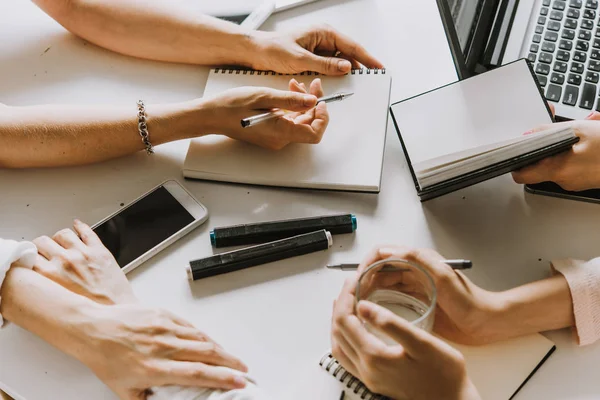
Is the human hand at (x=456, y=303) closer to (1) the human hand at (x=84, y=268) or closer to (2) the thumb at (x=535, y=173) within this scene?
(2) the thumb at (x=535, y=173)

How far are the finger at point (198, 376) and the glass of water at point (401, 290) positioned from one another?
6.8 inches

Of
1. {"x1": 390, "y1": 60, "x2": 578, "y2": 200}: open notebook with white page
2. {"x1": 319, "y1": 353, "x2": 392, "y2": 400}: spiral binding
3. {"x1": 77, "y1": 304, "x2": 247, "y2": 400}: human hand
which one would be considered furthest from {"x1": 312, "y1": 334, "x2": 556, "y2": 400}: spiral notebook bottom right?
{"x1": 390, "y1": 60, "x2": 578, "y2": 200}: open notebook with white page

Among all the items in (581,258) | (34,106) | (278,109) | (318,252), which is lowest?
(581,258)

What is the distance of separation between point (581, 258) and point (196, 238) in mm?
526

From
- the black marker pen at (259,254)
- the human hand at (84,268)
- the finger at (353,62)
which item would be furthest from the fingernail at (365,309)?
the finger at (353,62)

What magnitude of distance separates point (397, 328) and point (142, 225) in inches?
16.2

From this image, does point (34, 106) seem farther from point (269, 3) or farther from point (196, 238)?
point (269, 3)

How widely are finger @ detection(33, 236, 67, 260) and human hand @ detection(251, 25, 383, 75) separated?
0.44 metres

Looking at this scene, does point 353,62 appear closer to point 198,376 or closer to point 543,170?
point 543,170

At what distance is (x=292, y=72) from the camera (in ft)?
3.30

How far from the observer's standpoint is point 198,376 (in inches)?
27.3

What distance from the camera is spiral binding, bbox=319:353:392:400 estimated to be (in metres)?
0.69

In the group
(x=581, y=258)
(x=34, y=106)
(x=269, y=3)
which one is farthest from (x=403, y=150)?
(x=34, y=106)

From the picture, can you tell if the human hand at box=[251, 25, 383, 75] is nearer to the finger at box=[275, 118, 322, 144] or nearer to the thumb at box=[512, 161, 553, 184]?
the finger at box=[275, 118, 322, 144]
